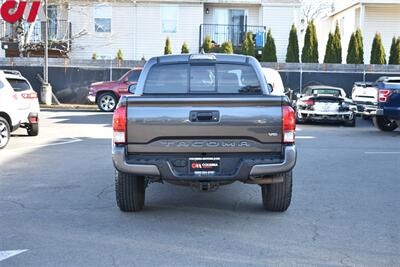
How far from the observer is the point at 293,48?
29.7 metres

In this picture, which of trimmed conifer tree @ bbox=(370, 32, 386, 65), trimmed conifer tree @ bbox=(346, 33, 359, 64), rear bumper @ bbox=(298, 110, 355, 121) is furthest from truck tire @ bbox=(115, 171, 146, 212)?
trimmed conifer tree @ bbox=(370, 32, 386, 65)

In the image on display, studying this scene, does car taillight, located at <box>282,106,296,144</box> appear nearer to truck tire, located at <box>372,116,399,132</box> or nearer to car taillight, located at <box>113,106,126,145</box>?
car taillight, located at <box>113,106,126,145</box>

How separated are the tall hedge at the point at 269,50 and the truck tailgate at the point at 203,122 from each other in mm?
23126

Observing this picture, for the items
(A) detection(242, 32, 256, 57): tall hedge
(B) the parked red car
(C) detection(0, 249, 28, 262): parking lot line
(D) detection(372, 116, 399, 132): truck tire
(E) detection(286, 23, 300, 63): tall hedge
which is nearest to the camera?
(C) detection(0, 249, 28, 262): parking lot line

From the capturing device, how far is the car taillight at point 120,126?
6320mm

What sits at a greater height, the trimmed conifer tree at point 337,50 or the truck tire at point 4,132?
the trimmed conifer tree at point 337,50

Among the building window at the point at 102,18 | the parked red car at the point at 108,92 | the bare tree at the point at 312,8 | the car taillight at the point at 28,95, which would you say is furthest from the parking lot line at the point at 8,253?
the bare tree at the point at 312,8

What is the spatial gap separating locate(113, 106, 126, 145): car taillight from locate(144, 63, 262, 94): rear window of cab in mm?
1207

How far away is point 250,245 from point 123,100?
206cm

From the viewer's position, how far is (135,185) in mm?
6895

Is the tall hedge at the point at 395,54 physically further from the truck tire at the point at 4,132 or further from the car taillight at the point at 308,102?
the truck tire at the point at 4,132

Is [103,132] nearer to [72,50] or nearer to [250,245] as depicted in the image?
[250,245]

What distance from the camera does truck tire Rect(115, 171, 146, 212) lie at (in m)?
6.83

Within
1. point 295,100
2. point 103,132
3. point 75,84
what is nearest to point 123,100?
point 103,132
